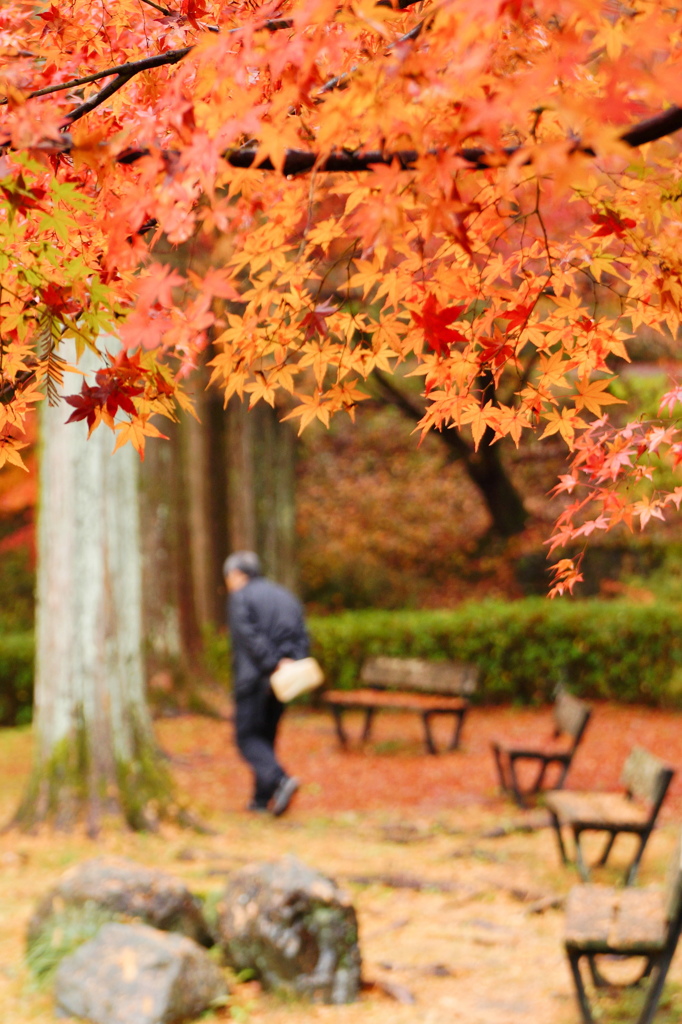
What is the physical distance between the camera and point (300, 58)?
1854 millimetres

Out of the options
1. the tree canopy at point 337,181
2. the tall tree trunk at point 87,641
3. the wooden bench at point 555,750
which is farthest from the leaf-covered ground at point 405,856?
the tree canopy at point 337,181

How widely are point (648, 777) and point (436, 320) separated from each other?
378cm

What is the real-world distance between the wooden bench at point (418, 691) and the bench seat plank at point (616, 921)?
15.7 ft

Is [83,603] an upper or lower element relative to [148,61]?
lower

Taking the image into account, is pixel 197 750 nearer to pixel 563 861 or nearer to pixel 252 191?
pixel 563 861

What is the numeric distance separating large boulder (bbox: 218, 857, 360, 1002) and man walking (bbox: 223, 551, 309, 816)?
2883 millimetres

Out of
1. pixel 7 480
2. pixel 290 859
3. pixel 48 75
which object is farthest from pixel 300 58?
pixel 7 480

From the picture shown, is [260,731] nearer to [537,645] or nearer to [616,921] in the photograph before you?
[616,921]

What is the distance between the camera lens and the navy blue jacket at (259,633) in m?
7.14

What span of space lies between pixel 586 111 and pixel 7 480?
13848 mm

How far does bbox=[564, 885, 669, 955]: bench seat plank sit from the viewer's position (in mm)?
3646

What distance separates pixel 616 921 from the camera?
3846 millimetres

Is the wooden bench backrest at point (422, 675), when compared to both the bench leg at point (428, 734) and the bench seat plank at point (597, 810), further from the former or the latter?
the bench seat plank at point (597, 810)

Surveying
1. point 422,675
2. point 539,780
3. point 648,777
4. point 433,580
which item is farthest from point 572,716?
point 433,580
